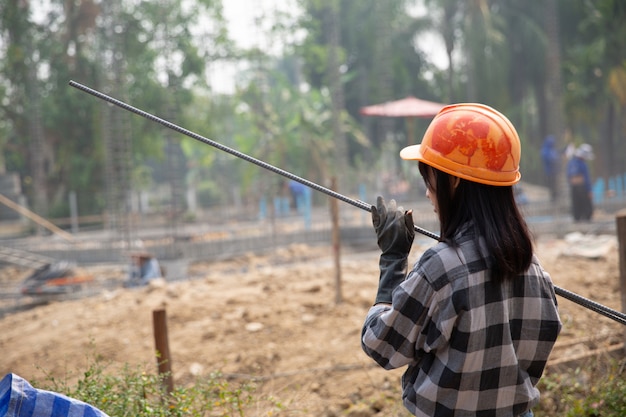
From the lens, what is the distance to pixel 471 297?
5.32ft

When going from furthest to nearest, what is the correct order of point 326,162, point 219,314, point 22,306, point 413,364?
point 326,162
point 22,306
point 219,314
point 413,364

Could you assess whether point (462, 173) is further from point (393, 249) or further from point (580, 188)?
point (580, 188)

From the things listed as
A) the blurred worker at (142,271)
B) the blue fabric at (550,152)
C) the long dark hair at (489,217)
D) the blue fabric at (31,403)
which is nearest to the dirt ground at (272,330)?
the blurred worker at (142,271)

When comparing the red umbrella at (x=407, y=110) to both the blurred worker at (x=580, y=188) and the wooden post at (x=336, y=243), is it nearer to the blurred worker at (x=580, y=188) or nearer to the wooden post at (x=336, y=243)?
the blurred worker at (x=580, y=188)

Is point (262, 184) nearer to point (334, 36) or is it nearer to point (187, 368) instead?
point (334, 36)

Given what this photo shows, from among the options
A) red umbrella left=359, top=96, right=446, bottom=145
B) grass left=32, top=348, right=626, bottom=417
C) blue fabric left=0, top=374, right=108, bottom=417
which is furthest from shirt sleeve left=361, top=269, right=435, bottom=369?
red umbrella left=359, top=96, right=446, bottom=145

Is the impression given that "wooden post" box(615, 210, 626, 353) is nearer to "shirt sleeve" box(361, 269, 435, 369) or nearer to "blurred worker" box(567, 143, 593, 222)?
"shirt sleeve" box(361, 269, 435, 369)

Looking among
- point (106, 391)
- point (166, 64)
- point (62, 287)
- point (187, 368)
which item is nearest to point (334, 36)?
point (166, 64)

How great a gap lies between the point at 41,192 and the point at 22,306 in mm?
10879

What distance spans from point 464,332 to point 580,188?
40.2 feet

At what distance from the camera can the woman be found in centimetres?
164

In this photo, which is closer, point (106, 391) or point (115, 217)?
point (106, 391)

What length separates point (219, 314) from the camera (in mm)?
7047

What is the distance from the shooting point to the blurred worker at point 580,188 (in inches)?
507
